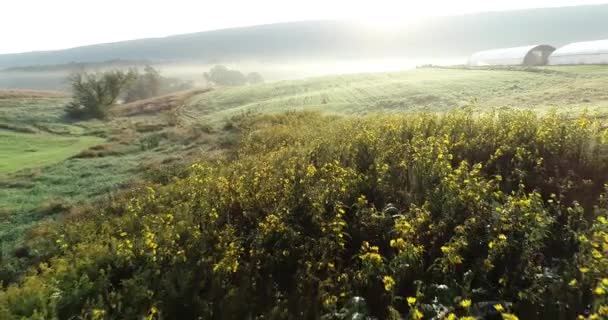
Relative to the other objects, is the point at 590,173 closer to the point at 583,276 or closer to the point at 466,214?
the point at 466,214

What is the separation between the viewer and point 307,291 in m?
5.82

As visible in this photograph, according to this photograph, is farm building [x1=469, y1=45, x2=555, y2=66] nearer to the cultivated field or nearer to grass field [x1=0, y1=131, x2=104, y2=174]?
the cultivated field

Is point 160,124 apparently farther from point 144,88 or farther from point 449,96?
point 144,88

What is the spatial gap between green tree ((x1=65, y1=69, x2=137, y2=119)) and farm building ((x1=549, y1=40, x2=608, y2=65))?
52384mm

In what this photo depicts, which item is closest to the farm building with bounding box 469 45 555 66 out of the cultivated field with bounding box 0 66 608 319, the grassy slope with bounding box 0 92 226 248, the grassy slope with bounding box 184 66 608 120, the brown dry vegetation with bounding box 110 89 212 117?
the grassy slope with bounding box 184 66 608 120

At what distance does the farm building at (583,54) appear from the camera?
4586 centimetres

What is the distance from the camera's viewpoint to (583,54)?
1906 inches

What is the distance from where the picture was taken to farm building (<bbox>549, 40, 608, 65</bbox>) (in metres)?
45.9

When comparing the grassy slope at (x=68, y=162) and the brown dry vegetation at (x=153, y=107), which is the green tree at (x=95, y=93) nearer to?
the brown dry vegetation at (x=153, y=107)

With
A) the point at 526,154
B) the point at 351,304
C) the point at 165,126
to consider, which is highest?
the point at 526,154

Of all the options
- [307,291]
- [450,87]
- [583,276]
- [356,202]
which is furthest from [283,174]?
[450,87]

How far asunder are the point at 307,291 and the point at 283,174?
376cm

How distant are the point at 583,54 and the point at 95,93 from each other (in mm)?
54396

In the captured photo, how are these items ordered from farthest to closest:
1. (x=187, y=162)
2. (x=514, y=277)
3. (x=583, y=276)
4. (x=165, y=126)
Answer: (x=165, y=126) < (x=187, y=162) < (x=514, y=277) < (x=583, y=276)
